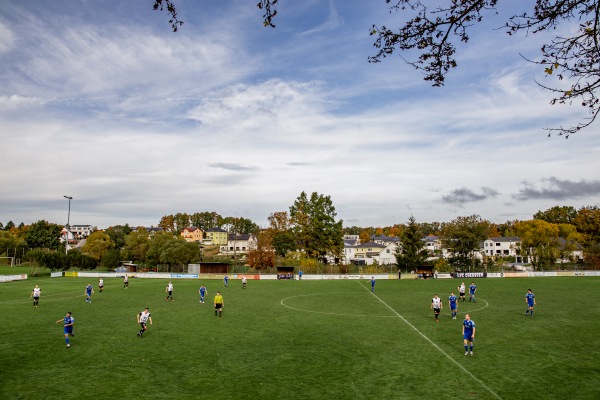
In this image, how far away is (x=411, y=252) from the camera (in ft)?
261

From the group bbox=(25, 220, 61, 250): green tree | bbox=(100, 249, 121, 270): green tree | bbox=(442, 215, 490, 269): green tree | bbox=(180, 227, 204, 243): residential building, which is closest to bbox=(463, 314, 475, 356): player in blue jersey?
bbox=(442, 215, 490, 269): green tree

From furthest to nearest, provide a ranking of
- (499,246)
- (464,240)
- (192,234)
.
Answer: (192,234)
(499,246)
(464,240)

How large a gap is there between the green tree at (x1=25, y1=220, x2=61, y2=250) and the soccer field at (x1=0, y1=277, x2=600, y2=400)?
97879 mm

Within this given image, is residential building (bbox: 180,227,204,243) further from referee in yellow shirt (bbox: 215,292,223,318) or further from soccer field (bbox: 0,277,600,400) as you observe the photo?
referee in yellow shirt (bbox: 215,292,223,318)

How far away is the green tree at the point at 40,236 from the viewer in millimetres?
117000

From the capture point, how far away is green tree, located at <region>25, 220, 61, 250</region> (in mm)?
117000

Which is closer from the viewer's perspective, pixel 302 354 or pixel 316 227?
pixel 302 354

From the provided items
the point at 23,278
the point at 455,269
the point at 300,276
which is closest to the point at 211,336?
the point at 300,276

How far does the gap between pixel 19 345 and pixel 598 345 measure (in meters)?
29.4

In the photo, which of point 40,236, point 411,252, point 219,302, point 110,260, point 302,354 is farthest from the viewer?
point 40,236

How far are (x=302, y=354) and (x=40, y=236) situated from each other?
12386 centimetres

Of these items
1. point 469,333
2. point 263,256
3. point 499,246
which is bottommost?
point 469,333

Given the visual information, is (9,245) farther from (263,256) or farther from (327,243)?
(327,243)

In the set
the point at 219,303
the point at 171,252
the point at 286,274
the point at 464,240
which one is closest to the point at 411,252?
the point at 464,240
